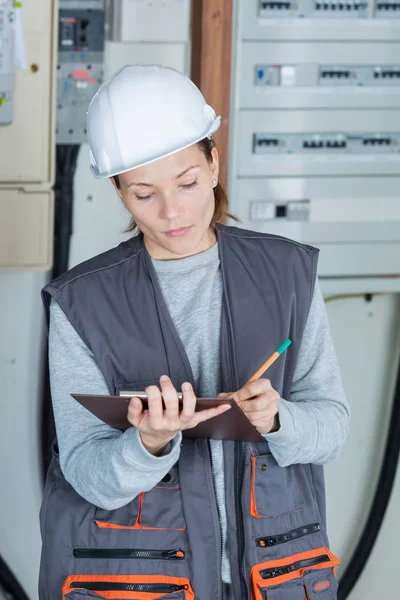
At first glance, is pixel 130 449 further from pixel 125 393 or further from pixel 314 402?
pixel 314 402

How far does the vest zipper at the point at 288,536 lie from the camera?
1225mm

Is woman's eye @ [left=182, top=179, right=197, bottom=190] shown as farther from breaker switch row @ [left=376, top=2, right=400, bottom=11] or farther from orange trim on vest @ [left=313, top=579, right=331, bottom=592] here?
breaker switch row @ [left=376, top=2, right=400, bottom=11]

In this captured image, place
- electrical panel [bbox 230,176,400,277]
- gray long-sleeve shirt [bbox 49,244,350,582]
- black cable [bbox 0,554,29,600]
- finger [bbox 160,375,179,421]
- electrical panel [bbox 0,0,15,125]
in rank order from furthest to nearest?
black cable [bbox 0,554,29,600] → electrical panel [bbox 230,176,400,277] → electrical panel [bbox 0,0,15,125] → gray long-sleeve shirt [bbox 49,244,350,582] → finger [bbox 160,375,179,421]

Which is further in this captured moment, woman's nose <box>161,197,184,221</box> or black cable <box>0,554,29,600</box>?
black cable <box>0,554,29,600</box>

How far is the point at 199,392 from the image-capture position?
1285 mm

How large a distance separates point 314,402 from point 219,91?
98cm

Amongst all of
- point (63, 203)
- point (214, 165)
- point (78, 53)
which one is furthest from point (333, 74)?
point (214, 165)

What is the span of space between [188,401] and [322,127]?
4.08ft

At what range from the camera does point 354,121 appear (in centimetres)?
214

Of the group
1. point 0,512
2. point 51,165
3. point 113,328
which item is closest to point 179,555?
point 113,328

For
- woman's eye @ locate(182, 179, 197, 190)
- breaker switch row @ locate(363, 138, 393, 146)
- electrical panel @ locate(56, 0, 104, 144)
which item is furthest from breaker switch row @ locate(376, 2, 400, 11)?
woman's eye @ locate(182, 179, 197, 190)

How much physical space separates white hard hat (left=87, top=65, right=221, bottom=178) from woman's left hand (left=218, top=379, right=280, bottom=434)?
331 mm

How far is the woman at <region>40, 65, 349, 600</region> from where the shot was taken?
1203 millimetres

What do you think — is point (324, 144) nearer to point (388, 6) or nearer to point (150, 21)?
point (388, 6)
